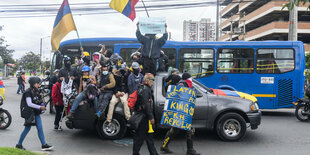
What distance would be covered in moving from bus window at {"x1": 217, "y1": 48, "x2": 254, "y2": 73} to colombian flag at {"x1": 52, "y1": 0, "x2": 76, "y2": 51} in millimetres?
6005

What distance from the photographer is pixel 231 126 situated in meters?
6.72

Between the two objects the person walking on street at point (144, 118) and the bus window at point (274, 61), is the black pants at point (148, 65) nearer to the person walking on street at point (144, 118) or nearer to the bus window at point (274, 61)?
the person walking on street at point (144, 118)

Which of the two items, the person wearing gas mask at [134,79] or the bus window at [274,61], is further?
the bus window at [274,61]

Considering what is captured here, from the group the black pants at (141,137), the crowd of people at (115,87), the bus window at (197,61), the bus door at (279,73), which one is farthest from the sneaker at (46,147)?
the bus door at (279,73)

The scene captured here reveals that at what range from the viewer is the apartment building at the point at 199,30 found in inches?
3000

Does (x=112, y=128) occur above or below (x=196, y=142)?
above

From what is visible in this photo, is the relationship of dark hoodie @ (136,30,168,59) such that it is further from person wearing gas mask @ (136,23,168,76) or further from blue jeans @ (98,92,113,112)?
blue jeans @ (98,92,113,112)

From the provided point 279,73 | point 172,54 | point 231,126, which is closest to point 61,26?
point 172,54

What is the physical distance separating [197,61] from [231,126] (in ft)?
16.5

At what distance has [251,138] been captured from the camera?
23.3 ft

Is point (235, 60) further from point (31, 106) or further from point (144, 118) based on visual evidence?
point (31, 106)

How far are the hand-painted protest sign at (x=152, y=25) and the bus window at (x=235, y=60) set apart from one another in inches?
172

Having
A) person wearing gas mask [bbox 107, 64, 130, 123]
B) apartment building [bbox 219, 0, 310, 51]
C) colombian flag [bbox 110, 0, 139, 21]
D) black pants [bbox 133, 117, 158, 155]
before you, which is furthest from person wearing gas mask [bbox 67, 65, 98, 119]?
apartment building [bbox 219, 0, 310, 51]

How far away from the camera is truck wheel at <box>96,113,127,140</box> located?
6672 mm
